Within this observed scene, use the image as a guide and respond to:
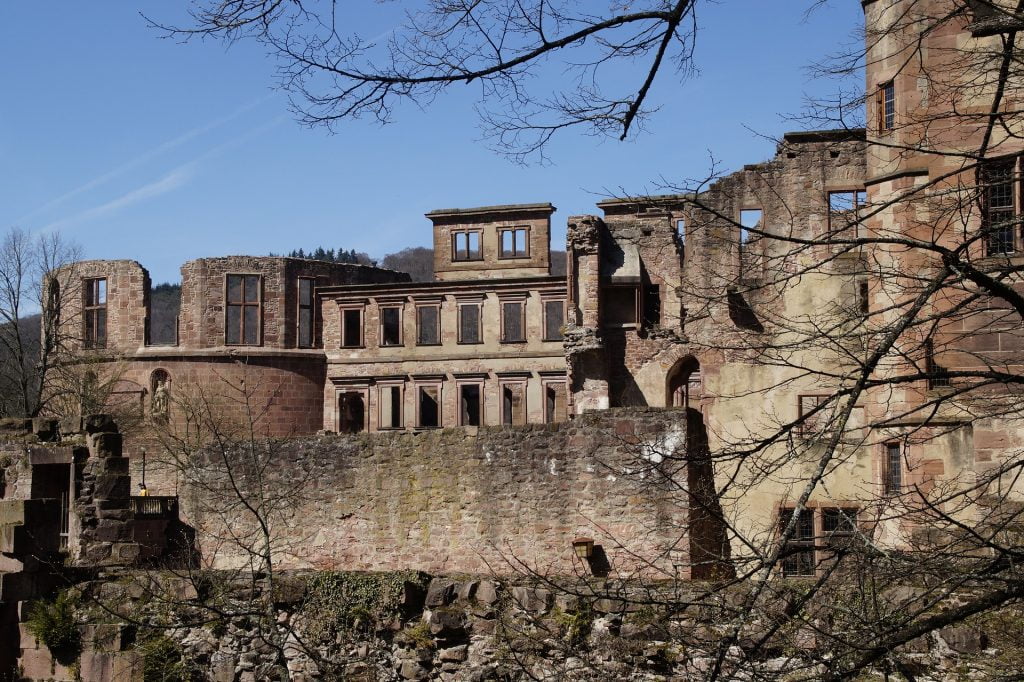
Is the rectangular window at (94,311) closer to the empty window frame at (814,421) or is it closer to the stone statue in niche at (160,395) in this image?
the stone statue in niche at (160,395)

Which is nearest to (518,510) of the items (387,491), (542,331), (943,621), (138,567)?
(387,491)

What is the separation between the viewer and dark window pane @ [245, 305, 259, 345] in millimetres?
48156

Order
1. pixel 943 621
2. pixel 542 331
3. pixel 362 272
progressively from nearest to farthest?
pixel 943 621 < pixel 542 331 < pixel 362 272

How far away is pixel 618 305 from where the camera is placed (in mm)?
35406

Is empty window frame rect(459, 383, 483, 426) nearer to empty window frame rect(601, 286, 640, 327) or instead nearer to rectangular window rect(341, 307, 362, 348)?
rectangular window rect(341, 307, 362, 348)

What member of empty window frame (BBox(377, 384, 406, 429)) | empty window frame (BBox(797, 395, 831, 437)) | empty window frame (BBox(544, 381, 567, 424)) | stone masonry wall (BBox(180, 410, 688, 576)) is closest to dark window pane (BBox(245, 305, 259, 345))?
empty window frame (BBox(377, 384, 406, 429))

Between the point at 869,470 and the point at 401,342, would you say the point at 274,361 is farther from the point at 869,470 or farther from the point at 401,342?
the point at 869,470

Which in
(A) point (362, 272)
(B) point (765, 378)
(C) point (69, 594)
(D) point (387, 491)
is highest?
(A) point (362, 272)

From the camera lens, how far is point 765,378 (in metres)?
28.6

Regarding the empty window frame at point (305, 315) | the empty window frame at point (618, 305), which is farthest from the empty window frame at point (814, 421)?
the empty window frame at point (305, 315)

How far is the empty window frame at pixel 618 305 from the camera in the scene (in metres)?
35.1

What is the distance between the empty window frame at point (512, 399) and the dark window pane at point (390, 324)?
4.52 m

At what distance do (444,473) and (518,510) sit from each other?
1.41 metres

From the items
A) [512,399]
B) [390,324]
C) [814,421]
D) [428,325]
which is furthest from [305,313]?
[814,421]
